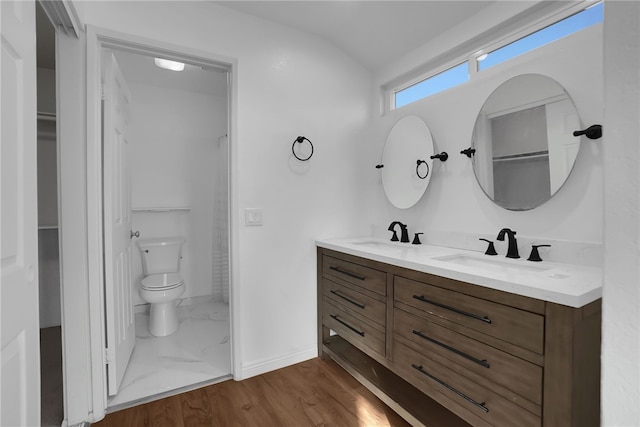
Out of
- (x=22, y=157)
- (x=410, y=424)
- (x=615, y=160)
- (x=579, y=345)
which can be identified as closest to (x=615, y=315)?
(x=615, y=160)

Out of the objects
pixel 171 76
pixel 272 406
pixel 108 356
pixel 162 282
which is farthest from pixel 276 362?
pixel 171 76

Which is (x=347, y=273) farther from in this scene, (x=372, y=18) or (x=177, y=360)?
(x=372, y=18)

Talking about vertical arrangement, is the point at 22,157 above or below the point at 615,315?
above

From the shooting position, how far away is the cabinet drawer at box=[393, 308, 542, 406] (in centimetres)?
110

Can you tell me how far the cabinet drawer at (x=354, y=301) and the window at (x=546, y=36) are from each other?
1.56m

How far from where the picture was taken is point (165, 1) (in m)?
1.84

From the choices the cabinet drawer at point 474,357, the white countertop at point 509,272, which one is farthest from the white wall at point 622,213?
the cabinet drawer at point 474,357

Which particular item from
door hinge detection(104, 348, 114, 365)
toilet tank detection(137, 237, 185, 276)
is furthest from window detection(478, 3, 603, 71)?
toilet tank detection(137, 237, 185, 276)

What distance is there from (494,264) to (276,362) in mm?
1568

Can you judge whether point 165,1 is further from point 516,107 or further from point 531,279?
point 531,279

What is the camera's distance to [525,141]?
1652 millimetres

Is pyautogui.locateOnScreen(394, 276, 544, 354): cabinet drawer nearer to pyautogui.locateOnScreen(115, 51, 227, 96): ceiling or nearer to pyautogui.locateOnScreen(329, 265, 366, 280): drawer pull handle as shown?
pyautogui.locateOnScreen(329, 265, 366, 280): drawer pull handle

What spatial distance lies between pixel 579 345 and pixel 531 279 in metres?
0.24

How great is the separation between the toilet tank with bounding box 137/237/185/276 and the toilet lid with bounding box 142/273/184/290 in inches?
7.2
